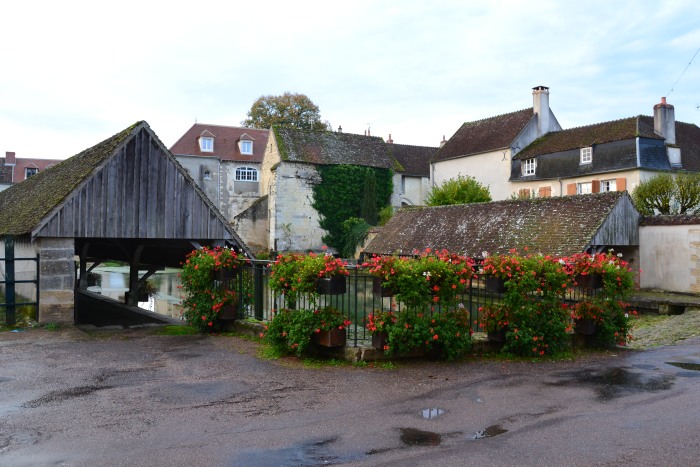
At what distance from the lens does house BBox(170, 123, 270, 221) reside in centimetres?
4428

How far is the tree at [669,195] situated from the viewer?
25.4m

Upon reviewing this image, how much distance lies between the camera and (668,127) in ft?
110

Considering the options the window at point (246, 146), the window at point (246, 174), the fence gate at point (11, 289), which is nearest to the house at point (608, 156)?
the window at point (246, 174)

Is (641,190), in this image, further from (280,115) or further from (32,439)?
(280,115)

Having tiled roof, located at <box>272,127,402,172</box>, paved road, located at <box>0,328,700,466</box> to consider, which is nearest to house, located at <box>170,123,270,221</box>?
tiled roof, located at <box>272,127,402,172</box>

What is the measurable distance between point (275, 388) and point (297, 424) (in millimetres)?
1440

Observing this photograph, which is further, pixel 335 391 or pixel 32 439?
pixel 335 391

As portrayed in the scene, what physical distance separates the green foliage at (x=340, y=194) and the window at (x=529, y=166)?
934 cm

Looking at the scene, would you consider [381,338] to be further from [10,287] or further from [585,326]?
[10,287]

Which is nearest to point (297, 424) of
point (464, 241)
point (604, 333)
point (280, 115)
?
point (604, 333)

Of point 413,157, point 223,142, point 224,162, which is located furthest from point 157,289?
point 413,157

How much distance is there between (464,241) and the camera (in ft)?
86.8

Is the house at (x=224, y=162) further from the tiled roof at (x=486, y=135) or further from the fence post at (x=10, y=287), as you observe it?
the fence post at (x=10, y=287)

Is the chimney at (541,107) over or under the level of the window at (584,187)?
over
